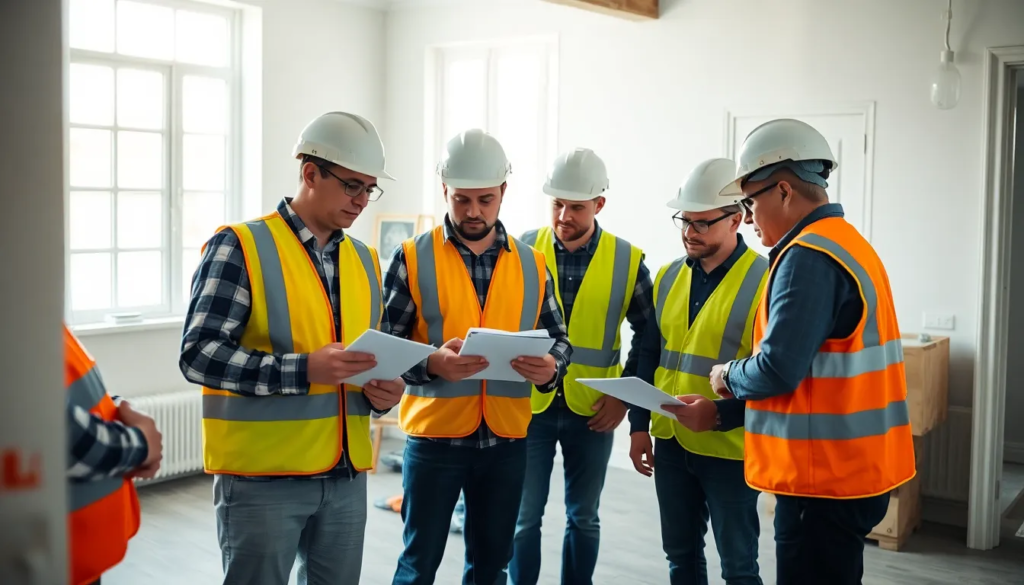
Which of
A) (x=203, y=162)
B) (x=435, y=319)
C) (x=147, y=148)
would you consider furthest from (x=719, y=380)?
(x=203, y=162)

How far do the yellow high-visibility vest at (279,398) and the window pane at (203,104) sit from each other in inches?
157

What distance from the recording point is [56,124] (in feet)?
2.40

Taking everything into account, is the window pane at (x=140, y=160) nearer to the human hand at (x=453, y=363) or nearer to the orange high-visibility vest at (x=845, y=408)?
the human hand at (x=453, y=363)

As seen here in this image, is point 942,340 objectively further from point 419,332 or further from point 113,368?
point 113,368

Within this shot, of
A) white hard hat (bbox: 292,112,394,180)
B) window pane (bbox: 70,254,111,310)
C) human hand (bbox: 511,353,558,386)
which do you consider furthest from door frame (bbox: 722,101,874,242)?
window pane (bbox: 70,254,111,310)

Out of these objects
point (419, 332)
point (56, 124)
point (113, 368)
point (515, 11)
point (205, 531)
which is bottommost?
point (205, 531)

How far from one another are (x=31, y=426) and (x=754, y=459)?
189 cm

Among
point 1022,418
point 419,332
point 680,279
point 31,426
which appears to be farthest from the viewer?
point 1022,418

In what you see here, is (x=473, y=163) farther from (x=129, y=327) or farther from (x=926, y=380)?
(x=129, y=327)

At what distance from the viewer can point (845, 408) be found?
2135mm

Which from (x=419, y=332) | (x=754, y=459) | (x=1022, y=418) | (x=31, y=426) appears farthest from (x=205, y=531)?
(x=1022, y=418)

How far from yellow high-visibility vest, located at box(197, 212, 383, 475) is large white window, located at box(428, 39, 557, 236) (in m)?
4.10

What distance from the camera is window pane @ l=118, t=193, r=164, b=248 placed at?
559 centimetres

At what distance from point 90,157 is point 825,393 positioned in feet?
15.4
